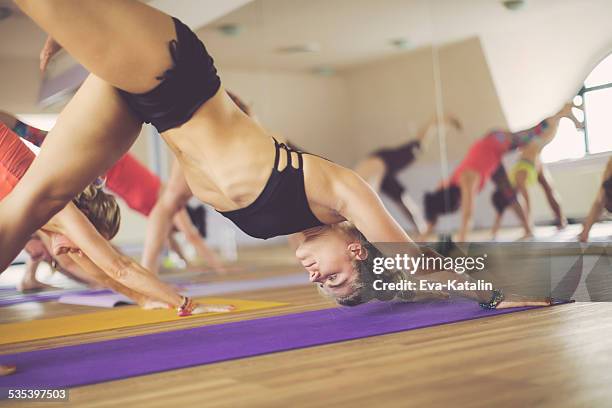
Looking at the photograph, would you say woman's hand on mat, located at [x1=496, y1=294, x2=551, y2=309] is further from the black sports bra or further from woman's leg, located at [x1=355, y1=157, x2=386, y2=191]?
woman's leg, located at [x1=355, y1=157, x2=386, y2=191]

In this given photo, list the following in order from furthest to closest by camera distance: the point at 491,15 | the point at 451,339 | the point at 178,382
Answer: the point at 491,15, the point at 451,339, the point at 178,382

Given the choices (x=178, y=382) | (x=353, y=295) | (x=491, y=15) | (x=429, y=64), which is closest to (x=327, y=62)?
(x=429, y=64)

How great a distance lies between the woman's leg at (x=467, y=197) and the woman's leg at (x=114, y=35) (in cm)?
451

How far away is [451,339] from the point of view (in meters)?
2.19

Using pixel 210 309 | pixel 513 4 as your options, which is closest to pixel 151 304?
pixel 210 309

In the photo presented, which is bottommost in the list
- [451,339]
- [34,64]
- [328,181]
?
[451,339]

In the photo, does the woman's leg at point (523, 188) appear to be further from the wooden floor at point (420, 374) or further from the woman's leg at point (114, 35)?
the woman's leg at point (114, 35)

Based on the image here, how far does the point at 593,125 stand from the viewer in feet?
15.2

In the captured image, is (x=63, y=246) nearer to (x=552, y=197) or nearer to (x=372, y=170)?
(x=552, y=197)

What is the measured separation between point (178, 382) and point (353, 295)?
101 cm

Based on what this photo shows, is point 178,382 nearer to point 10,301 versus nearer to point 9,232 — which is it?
point 9,232

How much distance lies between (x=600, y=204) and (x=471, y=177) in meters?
1.53

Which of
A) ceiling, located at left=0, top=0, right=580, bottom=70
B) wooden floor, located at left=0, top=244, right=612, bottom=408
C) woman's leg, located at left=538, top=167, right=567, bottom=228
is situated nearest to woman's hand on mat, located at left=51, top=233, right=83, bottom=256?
wooden floor, located at left=0, top=244, right=612, bottom=408

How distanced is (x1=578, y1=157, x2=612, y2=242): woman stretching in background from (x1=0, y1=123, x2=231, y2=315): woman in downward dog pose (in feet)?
9.01
